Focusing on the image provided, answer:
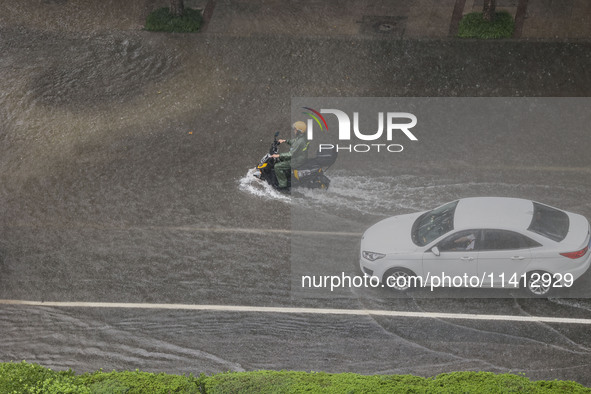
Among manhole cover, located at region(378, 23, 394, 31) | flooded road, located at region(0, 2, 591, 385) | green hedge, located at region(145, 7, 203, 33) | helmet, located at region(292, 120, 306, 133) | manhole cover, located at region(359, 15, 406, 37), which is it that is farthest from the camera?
green hedge, located at region(145, 7, 203, 33)

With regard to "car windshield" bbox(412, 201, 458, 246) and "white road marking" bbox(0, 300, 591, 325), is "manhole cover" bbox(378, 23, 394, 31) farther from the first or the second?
"white road marking" bbox(0, 300, 591, 325)

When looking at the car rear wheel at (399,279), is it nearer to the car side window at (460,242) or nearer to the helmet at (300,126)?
the car side window at (460,242)

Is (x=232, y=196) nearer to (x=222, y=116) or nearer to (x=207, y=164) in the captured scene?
(x=207, y=164)

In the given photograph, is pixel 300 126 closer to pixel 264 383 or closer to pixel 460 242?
pixel 460 242

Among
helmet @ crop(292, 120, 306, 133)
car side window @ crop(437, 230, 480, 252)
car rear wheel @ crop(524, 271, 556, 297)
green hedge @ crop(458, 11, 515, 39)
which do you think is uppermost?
green hedge @ crop(458, 11, 515, 39)

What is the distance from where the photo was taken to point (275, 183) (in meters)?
15.8

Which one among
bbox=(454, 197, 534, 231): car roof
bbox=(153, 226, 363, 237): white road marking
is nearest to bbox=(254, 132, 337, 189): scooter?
bbox=(153, 226, 363, 237): white road marking

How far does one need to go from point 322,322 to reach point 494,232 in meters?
3.47

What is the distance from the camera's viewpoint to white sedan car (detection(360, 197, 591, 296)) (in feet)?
40.8

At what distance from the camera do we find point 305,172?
615 inches

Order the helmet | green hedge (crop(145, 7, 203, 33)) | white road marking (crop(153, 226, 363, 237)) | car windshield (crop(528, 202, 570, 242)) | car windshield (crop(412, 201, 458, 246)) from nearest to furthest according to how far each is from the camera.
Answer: car windshield (crop(528, 202, 570, 242)) < car windshield (crop(412, 201, 458, 246)) < white road marking (crop(153, 226, 363, 237)) < the helmet < green hedge (crop(145, 7, 203, 33))

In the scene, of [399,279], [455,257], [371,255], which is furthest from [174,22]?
[455,257]

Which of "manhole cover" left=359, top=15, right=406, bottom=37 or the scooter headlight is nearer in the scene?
the scooter headlight

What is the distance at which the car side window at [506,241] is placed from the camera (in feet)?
40.7
